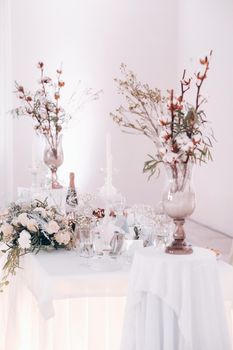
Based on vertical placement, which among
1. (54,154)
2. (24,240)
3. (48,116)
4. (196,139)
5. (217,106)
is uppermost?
(217,106)

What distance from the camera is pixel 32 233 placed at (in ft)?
10.7

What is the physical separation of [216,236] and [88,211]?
418cm

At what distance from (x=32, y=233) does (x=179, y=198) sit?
1000mm

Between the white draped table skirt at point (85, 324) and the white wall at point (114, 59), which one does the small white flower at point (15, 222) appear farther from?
the white wall at point (114, 59)

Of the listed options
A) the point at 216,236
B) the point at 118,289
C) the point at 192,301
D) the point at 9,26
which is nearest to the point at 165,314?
the point at 192,301

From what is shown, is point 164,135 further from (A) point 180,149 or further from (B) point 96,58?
(B) point 96,58

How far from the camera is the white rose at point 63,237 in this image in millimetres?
3230

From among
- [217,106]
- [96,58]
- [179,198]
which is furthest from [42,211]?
[96,58]

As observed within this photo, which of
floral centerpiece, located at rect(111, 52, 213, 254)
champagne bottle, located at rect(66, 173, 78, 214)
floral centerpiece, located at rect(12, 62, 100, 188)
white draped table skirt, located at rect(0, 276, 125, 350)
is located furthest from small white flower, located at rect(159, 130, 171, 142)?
floral centerpiece, located at rect(12, 62, 100, 188)

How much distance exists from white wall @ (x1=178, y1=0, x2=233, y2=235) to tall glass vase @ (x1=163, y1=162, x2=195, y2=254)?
476 centimetres

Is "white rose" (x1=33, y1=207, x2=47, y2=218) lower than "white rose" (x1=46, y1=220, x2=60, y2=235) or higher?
higher

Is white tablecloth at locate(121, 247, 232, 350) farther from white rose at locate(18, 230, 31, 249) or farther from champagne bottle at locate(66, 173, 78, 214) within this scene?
champagne bottle at locate(66, 173, 78, 214)

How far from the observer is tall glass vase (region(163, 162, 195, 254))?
2.52 metres

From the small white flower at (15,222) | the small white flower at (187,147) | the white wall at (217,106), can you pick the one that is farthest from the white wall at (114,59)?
the small white flower at (187,147)
